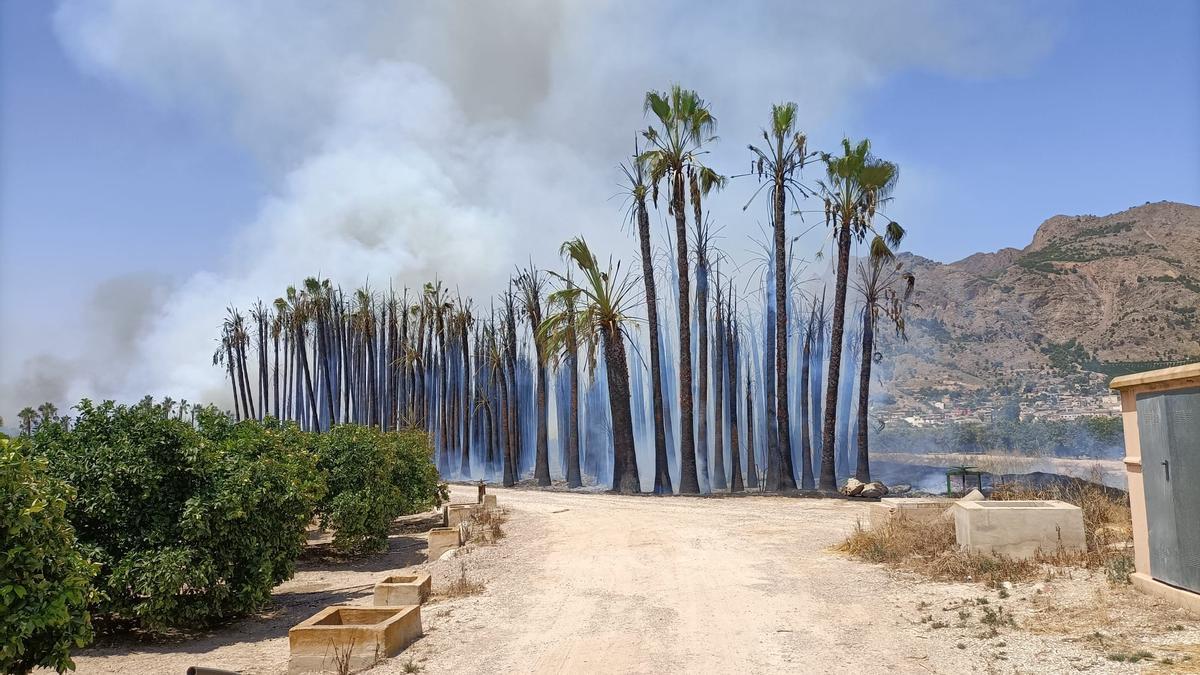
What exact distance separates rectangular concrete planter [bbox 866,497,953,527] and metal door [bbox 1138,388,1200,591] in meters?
4.54

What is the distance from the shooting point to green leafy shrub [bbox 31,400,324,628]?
29.2ft

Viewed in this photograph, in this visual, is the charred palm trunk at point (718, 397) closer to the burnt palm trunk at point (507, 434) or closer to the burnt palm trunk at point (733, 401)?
the burnt palm trunk at point (733, 401)

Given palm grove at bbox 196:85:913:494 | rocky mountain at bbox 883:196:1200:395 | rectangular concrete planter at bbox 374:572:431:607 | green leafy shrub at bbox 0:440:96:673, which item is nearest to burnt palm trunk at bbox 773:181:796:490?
palm grove at bbox 196:85:913:494

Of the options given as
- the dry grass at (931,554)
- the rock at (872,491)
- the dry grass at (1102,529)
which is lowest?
the rock at (872,491)

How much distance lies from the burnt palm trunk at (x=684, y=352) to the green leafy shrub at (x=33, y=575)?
21.4 metres

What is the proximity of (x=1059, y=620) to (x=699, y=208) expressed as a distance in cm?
2128

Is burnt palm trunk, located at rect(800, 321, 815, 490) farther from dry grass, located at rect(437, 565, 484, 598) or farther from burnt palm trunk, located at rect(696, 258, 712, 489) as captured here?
dry grass, located at rect(437, 565, 484, 598)

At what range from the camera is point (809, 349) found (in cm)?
3150

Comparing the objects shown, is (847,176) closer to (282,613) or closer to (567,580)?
(567,580)

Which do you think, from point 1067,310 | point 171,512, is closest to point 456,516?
point 171,512

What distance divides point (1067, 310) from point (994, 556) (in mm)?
59688

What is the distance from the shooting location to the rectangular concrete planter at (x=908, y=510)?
501 inches

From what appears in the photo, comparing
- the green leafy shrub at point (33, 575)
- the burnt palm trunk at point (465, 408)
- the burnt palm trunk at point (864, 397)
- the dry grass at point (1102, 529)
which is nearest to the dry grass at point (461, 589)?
the green leafy shrub at point (33, 575)

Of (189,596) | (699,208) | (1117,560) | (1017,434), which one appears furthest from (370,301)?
(1117,560)
